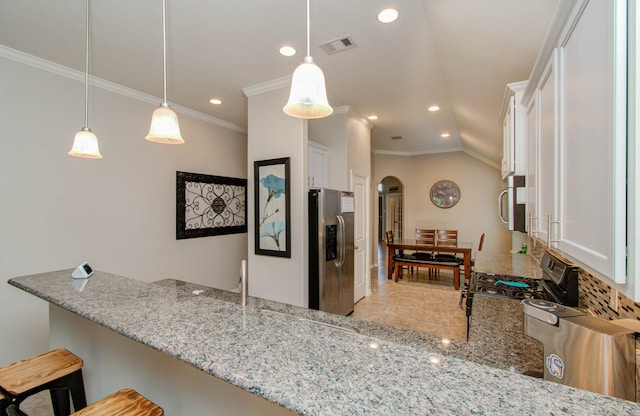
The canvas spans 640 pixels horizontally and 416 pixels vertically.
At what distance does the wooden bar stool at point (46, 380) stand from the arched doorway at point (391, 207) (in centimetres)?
741

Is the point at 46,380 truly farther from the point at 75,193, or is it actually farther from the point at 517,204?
the point at 517,204

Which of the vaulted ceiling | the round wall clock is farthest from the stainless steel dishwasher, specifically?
the round wall clock

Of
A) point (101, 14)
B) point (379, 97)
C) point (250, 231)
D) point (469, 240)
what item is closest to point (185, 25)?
point (101, 14)

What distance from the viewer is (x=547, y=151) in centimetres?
135

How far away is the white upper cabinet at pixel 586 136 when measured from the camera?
65cm

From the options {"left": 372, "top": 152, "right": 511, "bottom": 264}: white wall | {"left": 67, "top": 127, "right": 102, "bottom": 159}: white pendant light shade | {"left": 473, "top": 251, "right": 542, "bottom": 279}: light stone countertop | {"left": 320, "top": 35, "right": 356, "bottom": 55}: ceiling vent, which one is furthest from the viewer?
{"left": 372, "top": 152, "right": 511, "bottom": 264}: white wall

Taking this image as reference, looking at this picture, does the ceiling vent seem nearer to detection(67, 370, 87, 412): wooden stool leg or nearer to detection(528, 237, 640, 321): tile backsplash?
detection(528, 237, 640, 321): tile backsplash

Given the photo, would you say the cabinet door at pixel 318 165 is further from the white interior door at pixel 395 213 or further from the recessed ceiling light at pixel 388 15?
the white interior door at pixel 395 213

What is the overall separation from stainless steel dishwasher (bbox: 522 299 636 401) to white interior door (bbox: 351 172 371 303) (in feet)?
11.1

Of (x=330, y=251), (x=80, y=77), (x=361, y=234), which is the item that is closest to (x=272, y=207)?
(x=330, y=251)

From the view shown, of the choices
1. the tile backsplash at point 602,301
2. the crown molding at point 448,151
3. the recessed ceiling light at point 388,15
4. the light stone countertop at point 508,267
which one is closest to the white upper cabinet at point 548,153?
the tile backsplash at point 602,301

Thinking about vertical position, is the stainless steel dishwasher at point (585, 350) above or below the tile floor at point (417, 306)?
above

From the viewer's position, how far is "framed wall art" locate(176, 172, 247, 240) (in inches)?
148

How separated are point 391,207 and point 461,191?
9.27 feet
